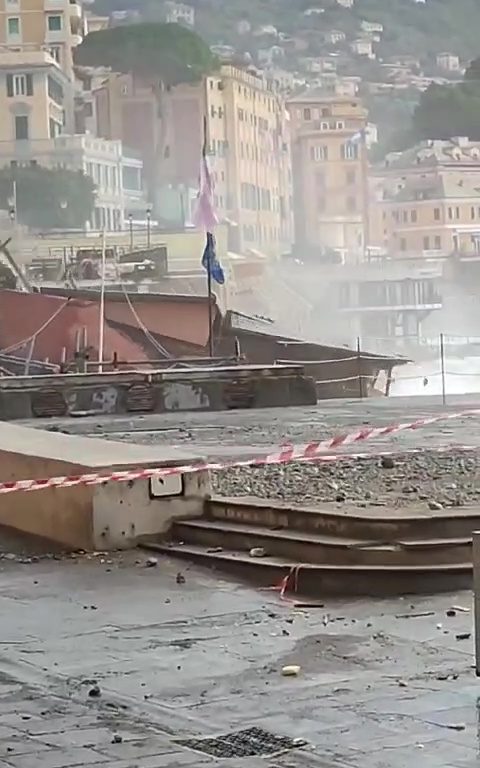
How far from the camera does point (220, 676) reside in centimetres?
660

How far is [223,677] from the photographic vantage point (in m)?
6.57

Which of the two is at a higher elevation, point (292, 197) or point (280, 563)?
point (292, 197)

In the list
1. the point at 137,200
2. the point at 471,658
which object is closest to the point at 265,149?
the point at 137,200

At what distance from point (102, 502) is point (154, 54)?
58.9 meters

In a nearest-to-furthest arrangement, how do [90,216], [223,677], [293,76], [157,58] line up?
[223,677]
[90,216]
[157,58]
[293,76]

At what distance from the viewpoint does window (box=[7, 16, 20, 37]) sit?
63719 millimetres

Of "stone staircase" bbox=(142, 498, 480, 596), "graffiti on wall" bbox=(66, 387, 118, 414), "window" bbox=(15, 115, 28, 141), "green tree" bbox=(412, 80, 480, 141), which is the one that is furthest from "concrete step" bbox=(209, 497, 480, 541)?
"green tree" bbox=(412, 80, 480, 141)

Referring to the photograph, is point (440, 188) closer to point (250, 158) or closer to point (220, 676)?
point (250, 158)

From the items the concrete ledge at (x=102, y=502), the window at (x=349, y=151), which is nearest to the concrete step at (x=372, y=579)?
the concrete ledge at (x=102, y=502)

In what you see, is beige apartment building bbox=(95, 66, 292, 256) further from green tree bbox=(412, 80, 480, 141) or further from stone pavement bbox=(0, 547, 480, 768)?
stone pavement bbox=(0, 547, 480, 768)

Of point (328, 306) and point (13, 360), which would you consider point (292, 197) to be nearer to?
point (328, 306)

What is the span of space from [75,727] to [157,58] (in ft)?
206

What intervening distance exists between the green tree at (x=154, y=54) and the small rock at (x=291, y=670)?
196ft

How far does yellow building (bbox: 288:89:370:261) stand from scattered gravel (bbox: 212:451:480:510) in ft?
171
